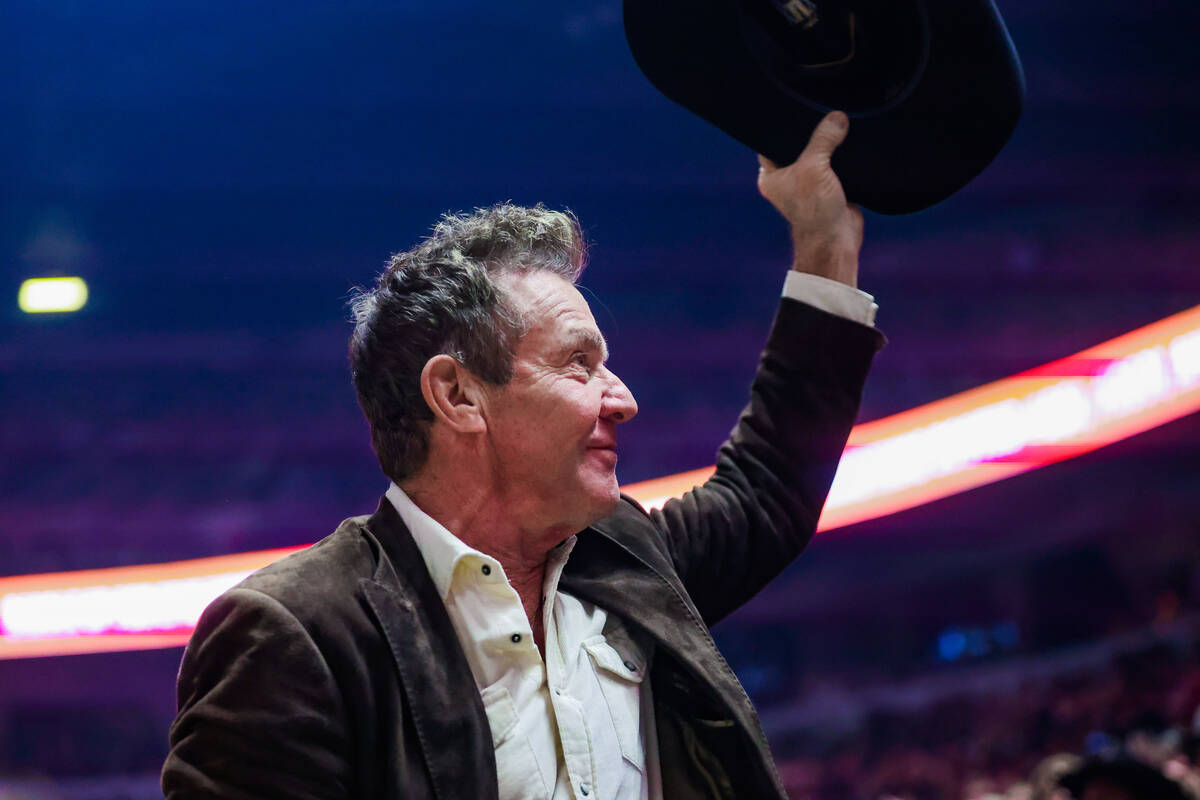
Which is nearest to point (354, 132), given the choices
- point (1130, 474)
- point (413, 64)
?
point (413, 64)

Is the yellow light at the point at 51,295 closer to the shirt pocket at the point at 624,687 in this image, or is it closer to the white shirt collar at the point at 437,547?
the white shirt collar at the point at 437,547

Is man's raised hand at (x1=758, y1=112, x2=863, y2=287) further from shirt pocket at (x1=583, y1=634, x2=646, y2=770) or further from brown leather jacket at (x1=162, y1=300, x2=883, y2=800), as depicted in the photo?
shirt pocket at (x1=583, y1=634, x2=646, y2=770)

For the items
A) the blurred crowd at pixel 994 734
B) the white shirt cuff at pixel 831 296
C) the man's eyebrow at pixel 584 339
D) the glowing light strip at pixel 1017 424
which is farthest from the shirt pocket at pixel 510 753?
the blurred crowd at pixel 994 734

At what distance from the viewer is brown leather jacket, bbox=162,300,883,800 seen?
3.06 feet

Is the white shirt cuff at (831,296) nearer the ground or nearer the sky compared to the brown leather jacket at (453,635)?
nearer the sky

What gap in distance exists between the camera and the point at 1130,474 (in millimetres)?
5352

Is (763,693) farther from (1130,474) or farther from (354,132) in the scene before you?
(354,132)

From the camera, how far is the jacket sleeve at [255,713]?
913mm

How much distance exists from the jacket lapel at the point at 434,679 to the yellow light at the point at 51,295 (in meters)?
2.71

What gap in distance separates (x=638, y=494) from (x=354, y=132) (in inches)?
65.7

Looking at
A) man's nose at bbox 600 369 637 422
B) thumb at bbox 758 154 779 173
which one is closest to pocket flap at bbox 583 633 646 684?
man's nose at bbox 600 369 637 422

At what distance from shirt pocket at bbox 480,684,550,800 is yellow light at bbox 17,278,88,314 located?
9.20ft

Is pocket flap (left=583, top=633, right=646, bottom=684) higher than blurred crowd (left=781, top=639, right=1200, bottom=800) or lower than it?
higher

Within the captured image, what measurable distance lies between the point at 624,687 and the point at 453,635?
0.22 meters
